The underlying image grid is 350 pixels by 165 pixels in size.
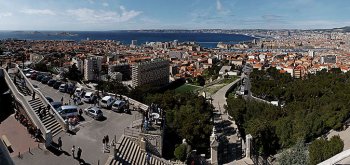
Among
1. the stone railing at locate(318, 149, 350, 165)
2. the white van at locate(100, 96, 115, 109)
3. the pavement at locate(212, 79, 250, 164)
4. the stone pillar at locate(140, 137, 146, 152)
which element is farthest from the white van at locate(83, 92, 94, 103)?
the stone railing at locate(318, 149, 350, 165)

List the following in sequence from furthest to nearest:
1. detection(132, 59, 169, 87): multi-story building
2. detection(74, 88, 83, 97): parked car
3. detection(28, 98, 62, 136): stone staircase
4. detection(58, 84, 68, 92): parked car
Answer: detection(132, 59, 169, 87): multi-story building < detection(58, 84, 68, 92): parked car < detection(74, 88, 83, 97): parked car < detection(28, 98, 62, 136): stone staircase

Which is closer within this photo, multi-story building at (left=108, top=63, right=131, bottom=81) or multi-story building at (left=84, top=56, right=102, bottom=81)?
multi-story building at (left=84, top=56, right=102, bottom=81)

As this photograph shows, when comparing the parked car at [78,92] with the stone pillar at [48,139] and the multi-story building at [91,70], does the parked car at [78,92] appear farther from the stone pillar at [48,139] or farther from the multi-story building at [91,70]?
the multi-story building at [91,70]

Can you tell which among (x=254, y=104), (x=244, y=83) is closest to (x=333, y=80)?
(x=244, y=83)

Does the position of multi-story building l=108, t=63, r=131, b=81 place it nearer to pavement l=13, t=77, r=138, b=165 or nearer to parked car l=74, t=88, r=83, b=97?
parked car l=74, t=88, r=83, b=97

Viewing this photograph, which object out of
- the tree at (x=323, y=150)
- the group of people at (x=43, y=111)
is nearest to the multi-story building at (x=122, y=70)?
the group of people at (x=43, y=111)
